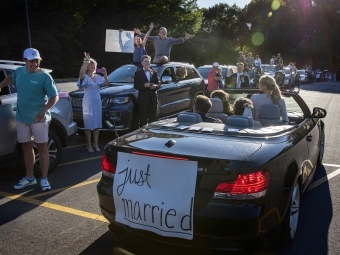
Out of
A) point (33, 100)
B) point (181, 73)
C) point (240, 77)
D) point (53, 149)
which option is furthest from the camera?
point (240, 77)

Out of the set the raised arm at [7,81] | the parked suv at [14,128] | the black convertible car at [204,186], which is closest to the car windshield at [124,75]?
the parked suv at [14,128]

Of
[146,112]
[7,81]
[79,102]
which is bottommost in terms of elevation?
[146,112]

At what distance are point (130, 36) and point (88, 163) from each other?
5.42m

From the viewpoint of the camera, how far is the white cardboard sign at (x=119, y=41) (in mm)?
11430

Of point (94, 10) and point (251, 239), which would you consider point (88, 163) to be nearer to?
point (251, 239)

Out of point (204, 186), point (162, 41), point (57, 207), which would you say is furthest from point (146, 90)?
point (204, 186)

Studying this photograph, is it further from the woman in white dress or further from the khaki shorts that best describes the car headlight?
the khaki shorts

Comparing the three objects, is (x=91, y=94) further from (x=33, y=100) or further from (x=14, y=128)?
(x=33, y=100)

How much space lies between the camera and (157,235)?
3.26 meters

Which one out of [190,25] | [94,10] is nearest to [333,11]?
[190,25]

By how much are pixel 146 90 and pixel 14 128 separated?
3.35m

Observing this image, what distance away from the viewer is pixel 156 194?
3254 mm

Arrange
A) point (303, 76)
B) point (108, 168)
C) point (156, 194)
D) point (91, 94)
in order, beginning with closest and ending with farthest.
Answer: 1. point (156, 194)
2. point (108, 168)
3. point (91, 94)
4. point (303, 76)

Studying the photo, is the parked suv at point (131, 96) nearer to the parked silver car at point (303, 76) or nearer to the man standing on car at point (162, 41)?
the man standing on car at point (162, 41)
